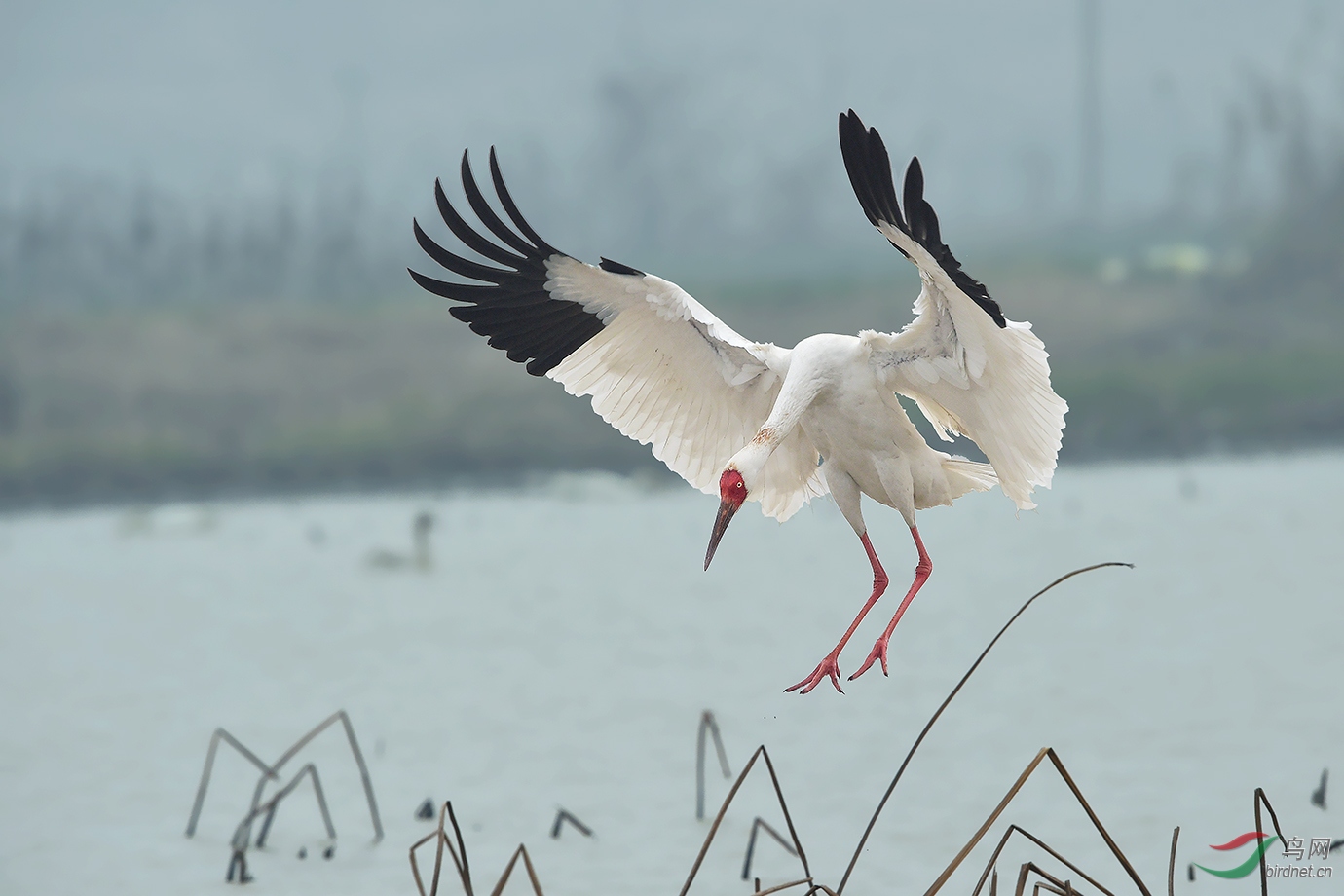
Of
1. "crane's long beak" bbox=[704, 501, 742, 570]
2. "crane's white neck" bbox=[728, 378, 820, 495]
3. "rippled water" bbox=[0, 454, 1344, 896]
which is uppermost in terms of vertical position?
"crane's white neck" bbox=[728, 378, 820, 495]

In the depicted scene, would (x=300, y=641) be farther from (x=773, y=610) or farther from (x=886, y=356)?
(x=886, y=356)

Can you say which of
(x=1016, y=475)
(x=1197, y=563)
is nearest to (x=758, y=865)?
(x=1016, y=475)

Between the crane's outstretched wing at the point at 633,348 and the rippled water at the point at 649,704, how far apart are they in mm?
7800

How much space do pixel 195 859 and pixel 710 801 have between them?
7.60 m

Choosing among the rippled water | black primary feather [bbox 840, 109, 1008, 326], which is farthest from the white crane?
the rippled water

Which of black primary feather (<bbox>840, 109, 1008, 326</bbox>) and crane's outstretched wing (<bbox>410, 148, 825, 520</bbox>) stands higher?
black primary feather (<bbox>840, 109, 1008, 326</bbox>)

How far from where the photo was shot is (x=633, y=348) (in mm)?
6227

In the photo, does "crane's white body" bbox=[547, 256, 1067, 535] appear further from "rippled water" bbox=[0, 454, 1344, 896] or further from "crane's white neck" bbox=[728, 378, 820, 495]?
"rippled water" bbox=[0, 454, 1344, 896]

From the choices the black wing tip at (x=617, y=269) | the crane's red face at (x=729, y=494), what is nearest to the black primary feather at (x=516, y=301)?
the black wing tip at (x=617, y=269)

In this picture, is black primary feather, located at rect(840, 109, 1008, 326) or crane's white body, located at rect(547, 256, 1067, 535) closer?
black primary feather, located at rect(840, 109, 1008, 326)

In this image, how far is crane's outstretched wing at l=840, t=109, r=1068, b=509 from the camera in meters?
4.52

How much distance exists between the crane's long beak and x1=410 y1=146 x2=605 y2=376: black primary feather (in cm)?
149

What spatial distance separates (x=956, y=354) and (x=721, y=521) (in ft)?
4.20

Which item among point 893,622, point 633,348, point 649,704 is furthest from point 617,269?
point 649,704
